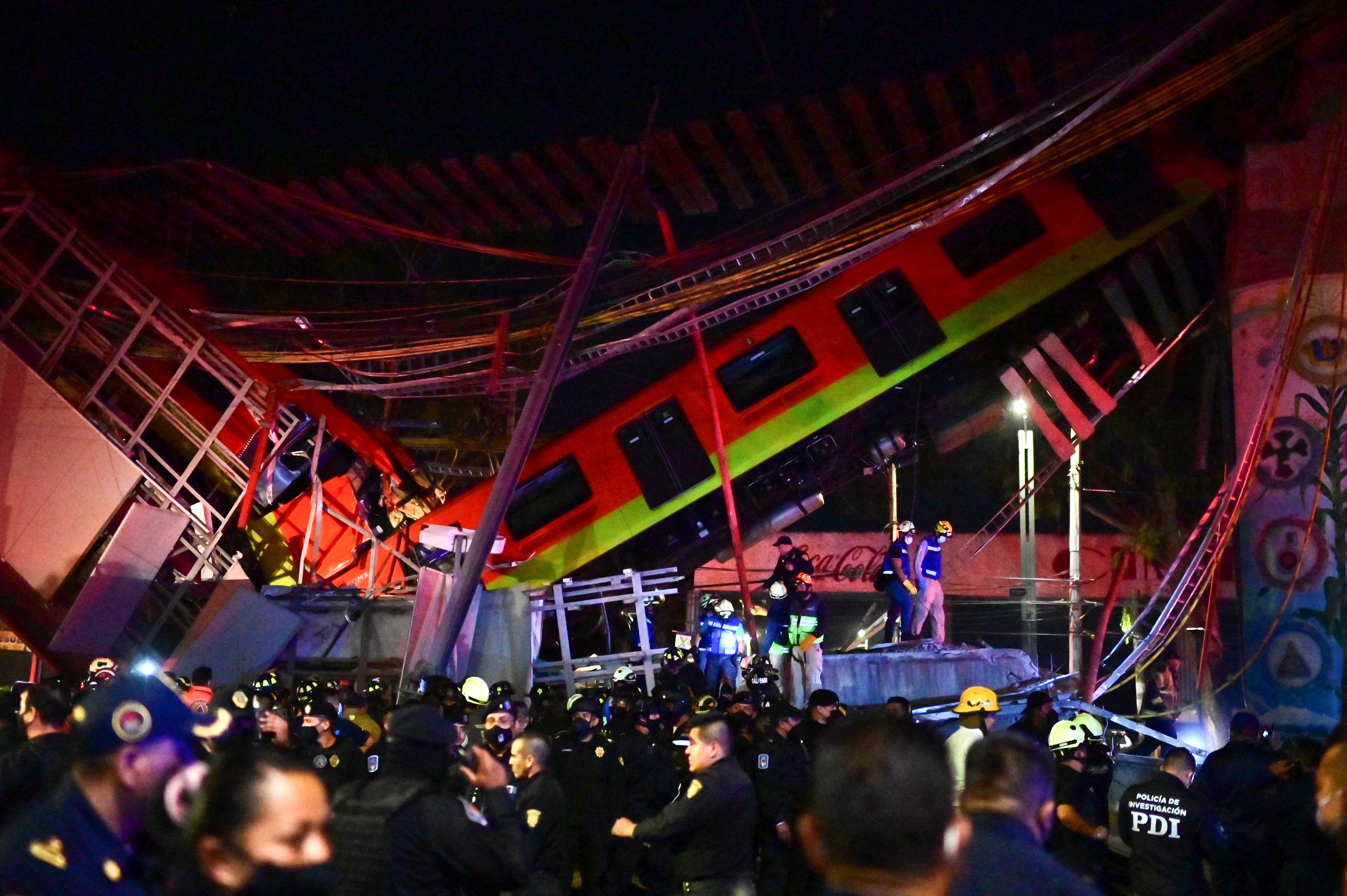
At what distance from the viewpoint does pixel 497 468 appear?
20172mm

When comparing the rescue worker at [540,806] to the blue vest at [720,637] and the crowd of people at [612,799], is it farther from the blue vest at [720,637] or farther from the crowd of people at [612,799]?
the blue vest at [720,637]

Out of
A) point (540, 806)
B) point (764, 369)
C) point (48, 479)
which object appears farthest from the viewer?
point (764, 369)

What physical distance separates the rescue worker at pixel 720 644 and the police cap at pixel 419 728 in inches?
493

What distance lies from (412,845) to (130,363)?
15.0 m

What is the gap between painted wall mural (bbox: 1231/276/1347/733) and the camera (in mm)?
15547

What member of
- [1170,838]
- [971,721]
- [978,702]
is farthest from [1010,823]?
[978,702]

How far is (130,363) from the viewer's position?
1800 centimetres

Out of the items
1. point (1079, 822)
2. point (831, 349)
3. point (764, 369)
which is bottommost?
point (1079, 822)

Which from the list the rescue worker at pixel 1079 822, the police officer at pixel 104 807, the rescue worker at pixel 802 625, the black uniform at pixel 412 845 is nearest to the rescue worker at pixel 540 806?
the black uniform at pixel 412 845

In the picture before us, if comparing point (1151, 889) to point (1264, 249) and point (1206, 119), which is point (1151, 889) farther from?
point (1206, 119)

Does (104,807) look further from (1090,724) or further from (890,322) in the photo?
(890,322)

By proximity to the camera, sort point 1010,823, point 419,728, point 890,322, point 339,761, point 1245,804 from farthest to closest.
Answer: point 890,322 < point 1245,804 < point 339,761 < point 419,728 < point 1010,823

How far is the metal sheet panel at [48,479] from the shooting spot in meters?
16.9

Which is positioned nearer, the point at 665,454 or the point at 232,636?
the point at 232,636
